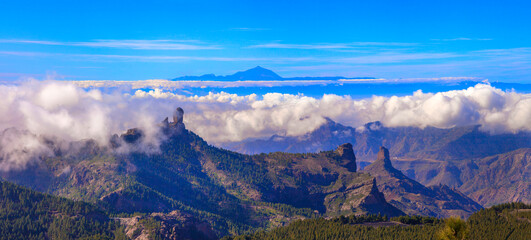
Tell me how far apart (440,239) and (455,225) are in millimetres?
3920

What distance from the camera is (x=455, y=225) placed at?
10619 centimetres

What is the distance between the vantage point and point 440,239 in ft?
351
